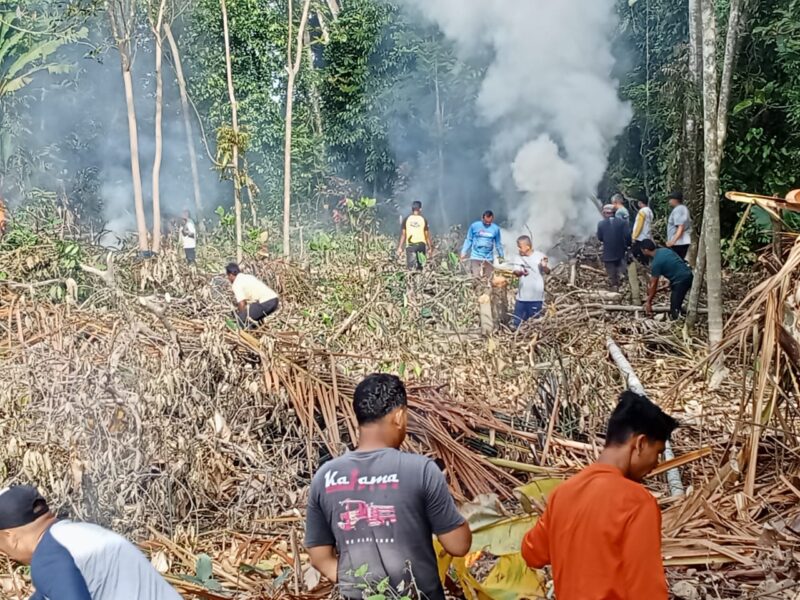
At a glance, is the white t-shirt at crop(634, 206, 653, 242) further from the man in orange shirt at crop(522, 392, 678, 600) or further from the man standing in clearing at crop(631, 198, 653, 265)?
the man in orange shirt at crop(522, 392, 678, 600)

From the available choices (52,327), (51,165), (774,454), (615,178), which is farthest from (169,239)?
(774,454)

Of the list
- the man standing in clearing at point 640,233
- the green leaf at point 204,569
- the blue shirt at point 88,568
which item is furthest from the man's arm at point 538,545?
the man standing in clearing at point 640,233

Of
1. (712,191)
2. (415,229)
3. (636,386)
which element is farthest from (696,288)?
(415,229)

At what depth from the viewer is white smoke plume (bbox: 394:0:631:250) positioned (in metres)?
17.2

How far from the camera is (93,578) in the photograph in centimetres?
248

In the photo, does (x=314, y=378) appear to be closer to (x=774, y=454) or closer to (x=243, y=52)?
(x=774, y=454)

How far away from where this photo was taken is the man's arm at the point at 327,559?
2701mm

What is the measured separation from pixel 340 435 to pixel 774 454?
260 cm

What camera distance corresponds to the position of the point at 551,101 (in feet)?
60.3

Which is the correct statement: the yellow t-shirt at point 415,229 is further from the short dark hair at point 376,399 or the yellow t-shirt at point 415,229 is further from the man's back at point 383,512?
the man's back at point 383,512

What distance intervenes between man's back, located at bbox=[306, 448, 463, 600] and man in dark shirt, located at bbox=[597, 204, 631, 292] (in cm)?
971

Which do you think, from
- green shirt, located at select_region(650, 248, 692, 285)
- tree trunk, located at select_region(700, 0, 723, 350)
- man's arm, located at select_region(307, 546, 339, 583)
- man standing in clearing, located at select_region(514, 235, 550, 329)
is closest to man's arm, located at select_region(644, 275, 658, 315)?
green shirt, located at select_region(650, 248, 692, 285)

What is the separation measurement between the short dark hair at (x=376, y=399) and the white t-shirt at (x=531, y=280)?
21.6ft

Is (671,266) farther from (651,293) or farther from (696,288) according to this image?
(696,288)
